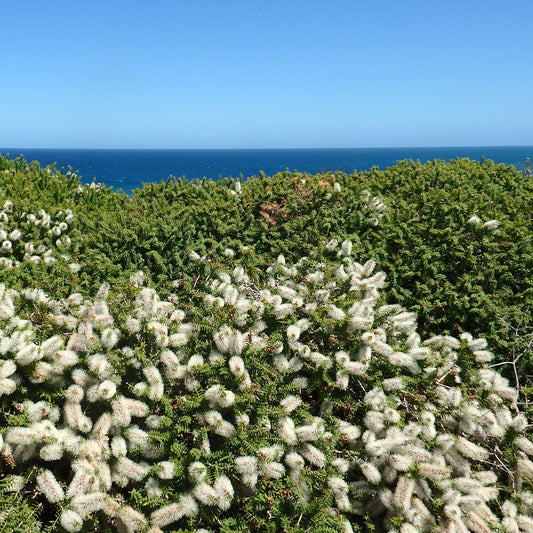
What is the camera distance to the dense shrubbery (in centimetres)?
267

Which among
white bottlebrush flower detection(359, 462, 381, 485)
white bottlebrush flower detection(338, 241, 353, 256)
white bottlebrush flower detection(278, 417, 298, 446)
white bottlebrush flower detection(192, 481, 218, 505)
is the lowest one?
white bottlebrush flower detection(359, 462, 381, 485)

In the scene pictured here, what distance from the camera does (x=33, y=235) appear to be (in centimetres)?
492

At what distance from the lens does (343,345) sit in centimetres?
326

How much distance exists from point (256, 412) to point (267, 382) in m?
0.22

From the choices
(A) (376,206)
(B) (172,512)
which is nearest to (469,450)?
(B) (172,512)

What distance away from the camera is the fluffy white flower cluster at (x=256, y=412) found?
265 centimetres

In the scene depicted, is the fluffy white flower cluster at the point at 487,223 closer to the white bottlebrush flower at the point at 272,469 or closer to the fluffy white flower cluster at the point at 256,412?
the fluffy white flower cluster at the point at 256,412

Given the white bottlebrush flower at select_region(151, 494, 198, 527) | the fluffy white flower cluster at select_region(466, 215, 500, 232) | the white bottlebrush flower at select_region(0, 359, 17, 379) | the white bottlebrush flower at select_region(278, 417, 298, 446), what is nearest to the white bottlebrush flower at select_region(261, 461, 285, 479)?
the white bottlebrush flower at select_region(278, 417, 298, 446)

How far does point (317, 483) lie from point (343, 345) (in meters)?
0.88

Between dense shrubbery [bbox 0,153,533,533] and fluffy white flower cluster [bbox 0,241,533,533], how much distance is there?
0.5 inches

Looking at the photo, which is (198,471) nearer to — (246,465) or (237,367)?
(246,465)

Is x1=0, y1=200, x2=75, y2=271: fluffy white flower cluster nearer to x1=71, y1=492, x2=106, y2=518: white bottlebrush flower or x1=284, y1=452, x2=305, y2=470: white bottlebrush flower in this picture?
x1=71, y1=492, x2=106, y2=518: white bottlebrush flower

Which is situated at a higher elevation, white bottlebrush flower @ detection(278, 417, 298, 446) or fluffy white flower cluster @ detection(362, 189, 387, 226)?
fluffy white flower cluster @ detection(362, 189, 387, 226)

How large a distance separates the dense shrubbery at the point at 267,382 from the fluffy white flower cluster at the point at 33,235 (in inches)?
6.8
